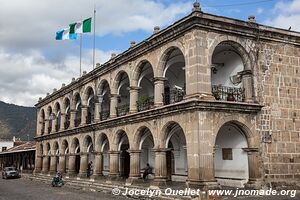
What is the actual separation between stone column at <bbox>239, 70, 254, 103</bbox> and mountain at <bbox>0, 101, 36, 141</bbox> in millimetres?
104674

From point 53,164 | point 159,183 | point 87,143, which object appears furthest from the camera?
point 53,164

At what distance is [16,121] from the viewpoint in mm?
131500

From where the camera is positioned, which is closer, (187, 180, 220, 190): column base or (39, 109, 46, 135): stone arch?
(187, 180, 220, 190): column base

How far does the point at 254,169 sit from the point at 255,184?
677 mm

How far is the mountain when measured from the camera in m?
120

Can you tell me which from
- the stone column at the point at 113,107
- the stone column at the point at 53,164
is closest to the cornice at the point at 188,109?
the stone column at the point at 113,107

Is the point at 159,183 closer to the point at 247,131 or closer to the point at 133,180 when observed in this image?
the point at 133,180

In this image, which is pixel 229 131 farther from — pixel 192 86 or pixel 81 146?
pixel 81 146

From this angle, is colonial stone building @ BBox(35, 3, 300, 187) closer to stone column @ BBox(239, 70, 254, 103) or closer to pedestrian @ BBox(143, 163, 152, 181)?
stone column @ BBox(239, 70, 254, 103)

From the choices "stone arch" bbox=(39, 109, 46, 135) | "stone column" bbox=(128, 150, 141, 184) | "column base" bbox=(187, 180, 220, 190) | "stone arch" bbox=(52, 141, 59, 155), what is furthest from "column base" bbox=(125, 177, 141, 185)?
"stone arch" bbox=(39, 109, 46, 135)

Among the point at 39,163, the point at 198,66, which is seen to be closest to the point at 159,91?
the point at 198,66

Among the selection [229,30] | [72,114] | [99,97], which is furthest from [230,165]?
[72,114]

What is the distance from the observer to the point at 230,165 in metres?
17.9

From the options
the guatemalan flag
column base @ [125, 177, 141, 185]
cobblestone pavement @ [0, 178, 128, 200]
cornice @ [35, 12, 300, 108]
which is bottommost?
cobblestone pavement @ [0, 178, 128, 200]
